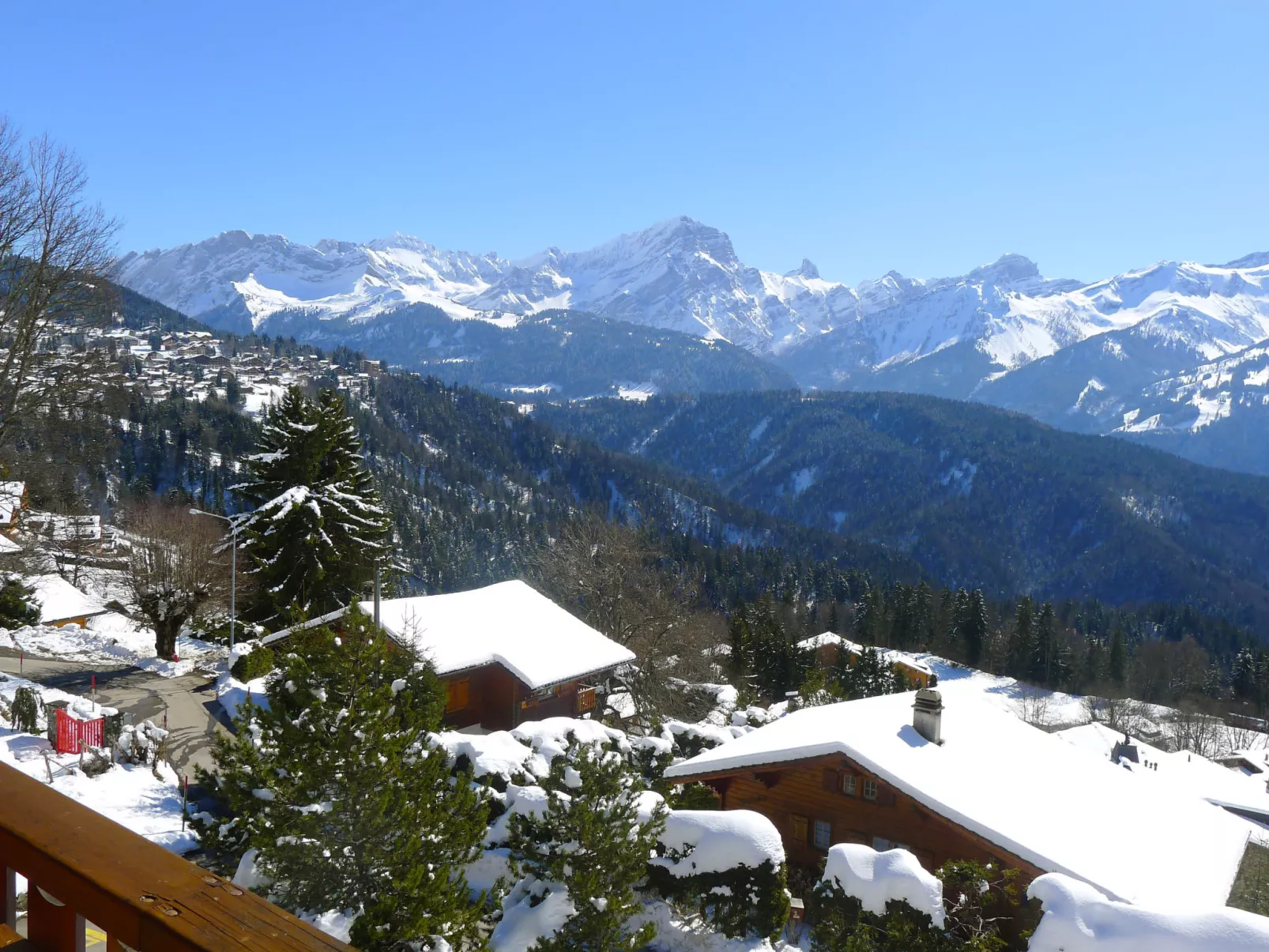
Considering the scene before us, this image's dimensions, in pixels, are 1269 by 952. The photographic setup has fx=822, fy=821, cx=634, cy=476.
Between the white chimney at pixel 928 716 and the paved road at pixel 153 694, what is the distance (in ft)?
62.4

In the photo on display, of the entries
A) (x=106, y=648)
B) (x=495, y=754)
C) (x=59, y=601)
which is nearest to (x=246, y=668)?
(x=106, y=648)

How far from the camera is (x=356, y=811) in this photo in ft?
33.6

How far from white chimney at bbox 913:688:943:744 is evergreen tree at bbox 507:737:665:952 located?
984 cm

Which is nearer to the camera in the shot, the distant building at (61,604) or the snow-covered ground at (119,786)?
the snow-covered ground at (119,786)

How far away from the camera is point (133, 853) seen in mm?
1703

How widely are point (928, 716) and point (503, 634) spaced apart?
1847 centimetres

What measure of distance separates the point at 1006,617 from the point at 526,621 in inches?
4760

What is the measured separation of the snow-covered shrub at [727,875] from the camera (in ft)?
45.0

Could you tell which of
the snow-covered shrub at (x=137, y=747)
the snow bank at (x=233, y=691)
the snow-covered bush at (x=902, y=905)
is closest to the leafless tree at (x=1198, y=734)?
the snow-covered bush at (x=902, y=905)

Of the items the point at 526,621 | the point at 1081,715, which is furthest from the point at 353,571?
the point at 1081,715

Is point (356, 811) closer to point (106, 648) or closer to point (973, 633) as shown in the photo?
point (106, 648)

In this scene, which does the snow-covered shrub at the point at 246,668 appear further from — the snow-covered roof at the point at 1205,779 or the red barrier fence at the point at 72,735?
the snow-covered roof at the point at 1205,779

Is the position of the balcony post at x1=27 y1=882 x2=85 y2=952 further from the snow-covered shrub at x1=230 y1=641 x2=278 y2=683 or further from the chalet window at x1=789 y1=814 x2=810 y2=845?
the snow-covered shrub at x1=230 y1=641 x2=278 y2=683

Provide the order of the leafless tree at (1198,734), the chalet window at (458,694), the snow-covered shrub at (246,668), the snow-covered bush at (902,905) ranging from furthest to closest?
the leafless tree at (1198,734) < the chalet window at (458,694) < the snow-covered shrub at (246,668) < the snow-covered bush at (902,905)
